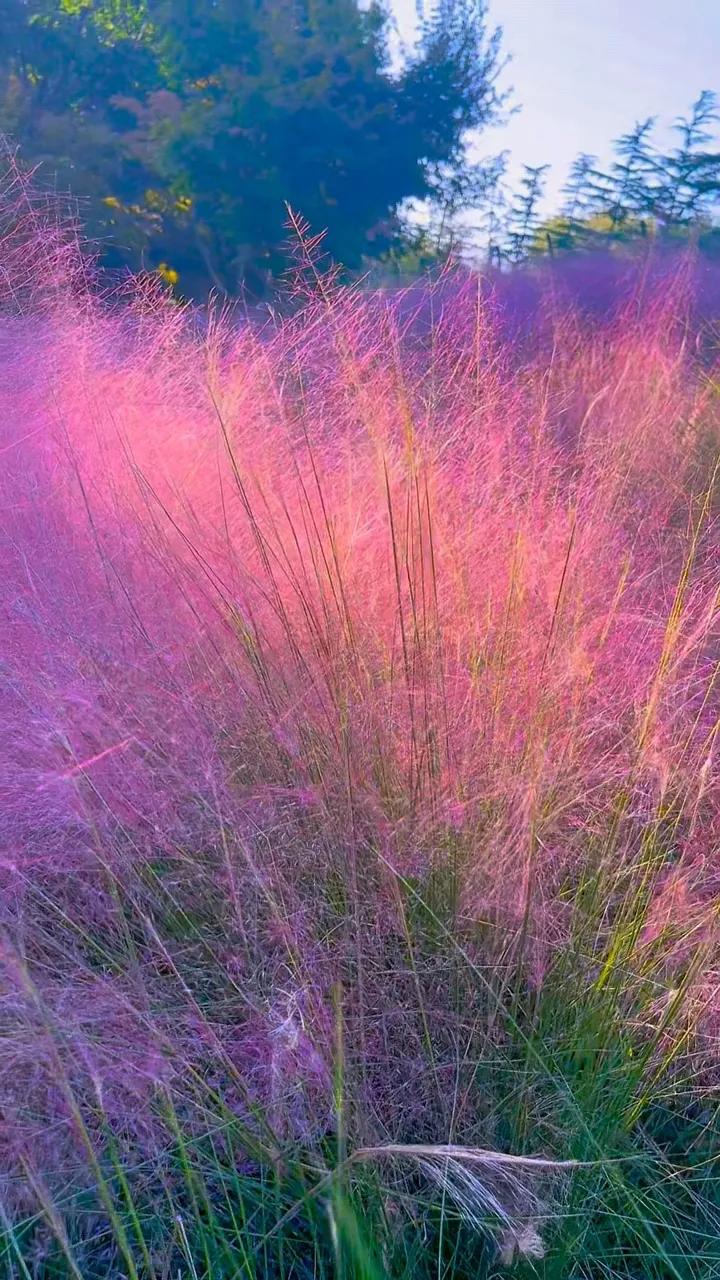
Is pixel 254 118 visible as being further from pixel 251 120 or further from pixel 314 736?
pixel 314 736

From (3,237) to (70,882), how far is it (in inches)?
93.6

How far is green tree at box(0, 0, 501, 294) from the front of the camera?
1256cm

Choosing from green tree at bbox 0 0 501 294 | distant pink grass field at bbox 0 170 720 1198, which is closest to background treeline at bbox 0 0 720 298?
green tree at bbox 0 0 501 294

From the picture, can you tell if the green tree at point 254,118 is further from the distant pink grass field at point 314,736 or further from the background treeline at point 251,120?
the distant pink grass field at point 314,736

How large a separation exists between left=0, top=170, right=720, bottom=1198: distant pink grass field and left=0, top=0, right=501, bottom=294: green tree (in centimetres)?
1077

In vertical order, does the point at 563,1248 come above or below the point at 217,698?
below

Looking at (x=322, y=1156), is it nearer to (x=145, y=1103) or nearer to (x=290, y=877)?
(x=145, y=1103)

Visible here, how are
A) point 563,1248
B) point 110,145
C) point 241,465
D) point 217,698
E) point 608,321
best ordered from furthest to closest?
point 110,145 < point 608,321 < point 241,465 < point 217,698 < point 563,1248

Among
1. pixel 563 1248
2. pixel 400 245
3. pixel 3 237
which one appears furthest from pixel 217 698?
pixel 400 245

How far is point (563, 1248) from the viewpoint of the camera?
104 centimetres

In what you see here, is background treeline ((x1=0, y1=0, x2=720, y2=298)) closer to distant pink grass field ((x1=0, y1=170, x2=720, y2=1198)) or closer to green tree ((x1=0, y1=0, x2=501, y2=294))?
green tree ((x1=0, y1=0, x2=501, y2=294))

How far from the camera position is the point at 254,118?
12648mm

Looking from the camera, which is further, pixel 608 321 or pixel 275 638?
pixel 608 321

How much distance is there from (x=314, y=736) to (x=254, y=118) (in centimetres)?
1325
